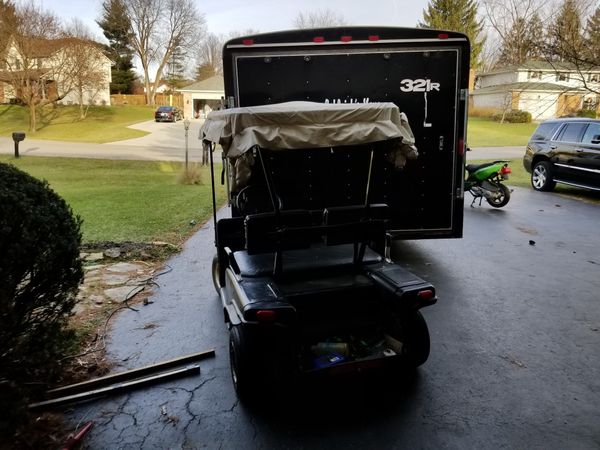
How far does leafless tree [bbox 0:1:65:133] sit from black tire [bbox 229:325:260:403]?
4070cm

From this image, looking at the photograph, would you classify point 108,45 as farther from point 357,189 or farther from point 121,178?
point 357,189

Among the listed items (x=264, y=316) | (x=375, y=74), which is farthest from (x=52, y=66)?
(x=264, y=316)

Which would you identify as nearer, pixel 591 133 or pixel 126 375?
pixel 126 375

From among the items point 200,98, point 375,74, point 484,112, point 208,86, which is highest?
point 208,86

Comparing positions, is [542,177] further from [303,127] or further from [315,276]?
[303,127]

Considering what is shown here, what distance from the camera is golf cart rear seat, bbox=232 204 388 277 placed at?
3760mm

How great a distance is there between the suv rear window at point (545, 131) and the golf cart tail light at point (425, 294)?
40.9 feet

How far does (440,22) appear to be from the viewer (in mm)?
51594

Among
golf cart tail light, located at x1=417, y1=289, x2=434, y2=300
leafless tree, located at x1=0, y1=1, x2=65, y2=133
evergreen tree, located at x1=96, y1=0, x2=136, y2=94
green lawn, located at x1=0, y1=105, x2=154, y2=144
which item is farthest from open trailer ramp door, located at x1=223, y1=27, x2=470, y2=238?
evergreen tree, located at x1=96, y1=0, x2=136, y2=94

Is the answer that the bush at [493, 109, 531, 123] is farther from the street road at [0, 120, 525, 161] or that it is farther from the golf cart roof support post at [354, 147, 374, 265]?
the golf cart roof support post at [354, 147, 374, 265]

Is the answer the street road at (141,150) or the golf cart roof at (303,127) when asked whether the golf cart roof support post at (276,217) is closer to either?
the golf cart roof at (303,127)

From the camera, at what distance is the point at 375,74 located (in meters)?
6.18

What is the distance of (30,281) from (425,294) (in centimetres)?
270

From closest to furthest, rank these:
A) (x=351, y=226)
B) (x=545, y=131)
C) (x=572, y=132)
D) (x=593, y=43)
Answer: (x=351, y=226), (x=593, y=43), (x=572, y=132), (x=545, y=131)
